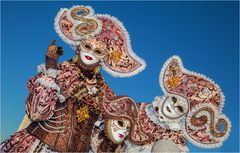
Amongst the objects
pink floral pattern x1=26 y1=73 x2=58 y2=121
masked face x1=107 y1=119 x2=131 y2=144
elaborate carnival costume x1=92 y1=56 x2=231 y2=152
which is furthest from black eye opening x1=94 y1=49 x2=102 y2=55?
masked face x1=107 y1=119 x2=131 y2=144

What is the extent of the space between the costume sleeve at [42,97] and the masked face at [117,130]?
1.05m

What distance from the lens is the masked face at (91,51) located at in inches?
319

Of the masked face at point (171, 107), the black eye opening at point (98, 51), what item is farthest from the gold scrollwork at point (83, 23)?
the masked face at point (171, 107)

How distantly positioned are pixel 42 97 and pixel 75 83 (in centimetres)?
77

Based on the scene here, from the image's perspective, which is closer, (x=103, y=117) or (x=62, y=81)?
(x=62, y=81)

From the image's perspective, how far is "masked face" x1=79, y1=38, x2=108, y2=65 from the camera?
319 inches

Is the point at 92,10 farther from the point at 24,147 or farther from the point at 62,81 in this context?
the point at 24,147

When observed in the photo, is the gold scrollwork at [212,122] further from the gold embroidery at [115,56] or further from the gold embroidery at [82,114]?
the gold embroidery at [82,114]

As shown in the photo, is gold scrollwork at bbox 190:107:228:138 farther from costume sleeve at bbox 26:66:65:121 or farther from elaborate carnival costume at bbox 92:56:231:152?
costume sleeve at bbox 26:66:65:121

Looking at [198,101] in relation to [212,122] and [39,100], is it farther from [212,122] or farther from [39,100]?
[39,100]

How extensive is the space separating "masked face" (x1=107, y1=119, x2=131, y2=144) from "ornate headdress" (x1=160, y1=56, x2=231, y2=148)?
110cm

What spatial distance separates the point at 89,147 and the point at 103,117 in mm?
603

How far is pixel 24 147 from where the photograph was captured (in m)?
7.47

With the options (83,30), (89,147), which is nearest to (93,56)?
(83,30)
